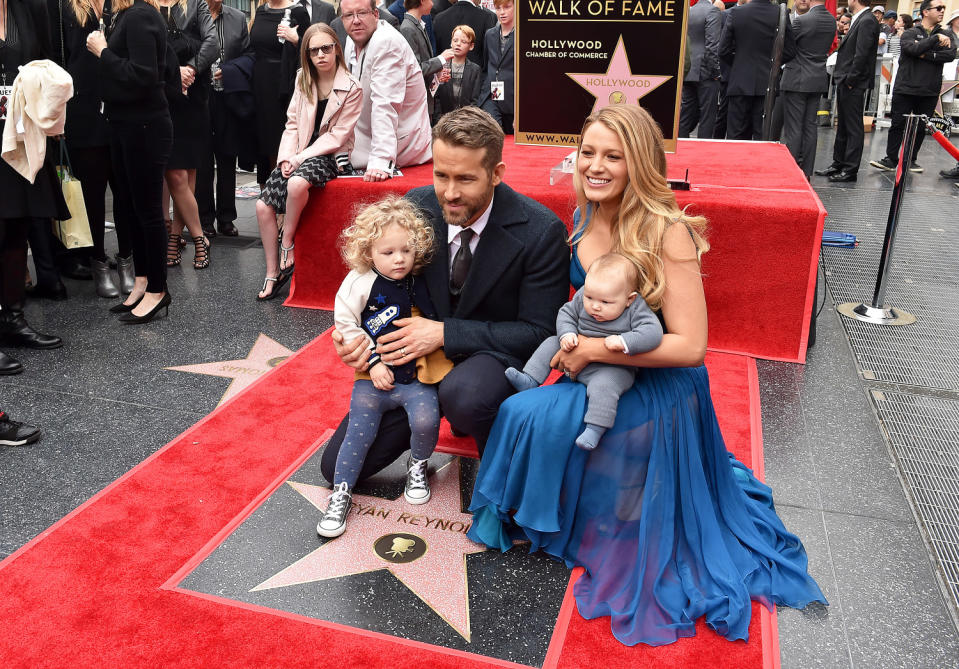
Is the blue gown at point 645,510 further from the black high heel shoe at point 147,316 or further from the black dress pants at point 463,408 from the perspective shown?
the black high heel shoe at point 147,316

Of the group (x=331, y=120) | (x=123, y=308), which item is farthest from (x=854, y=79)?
(x=123, y=308)

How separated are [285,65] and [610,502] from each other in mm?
4635

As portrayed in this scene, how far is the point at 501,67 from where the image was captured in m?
7.16

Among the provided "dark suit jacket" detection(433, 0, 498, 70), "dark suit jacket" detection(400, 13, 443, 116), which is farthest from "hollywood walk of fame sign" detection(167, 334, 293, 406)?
"dark suit jacket" detection(433, 0, 498, 70)

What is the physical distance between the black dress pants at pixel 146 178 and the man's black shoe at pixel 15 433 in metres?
1.53

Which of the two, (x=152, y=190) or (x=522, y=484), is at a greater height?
(x=152, y=190)

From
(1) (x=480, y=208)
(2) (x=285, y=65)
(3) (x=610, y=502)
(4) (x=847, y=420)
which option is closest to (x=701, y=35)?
(2) (x=285, y=65)

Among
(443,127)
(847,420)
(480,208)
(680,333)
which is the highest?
(443,127)

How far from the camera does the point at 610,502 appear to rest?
Result: 2408 millimetres

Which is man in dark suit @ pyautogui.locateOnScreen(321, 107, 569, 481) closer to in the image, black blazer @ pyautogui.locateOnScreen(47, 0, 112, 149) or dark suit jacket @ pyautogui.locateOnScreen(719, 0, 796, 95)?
black blazer @ pyautogui.locateOnScreen(47, 0, 112, 149)

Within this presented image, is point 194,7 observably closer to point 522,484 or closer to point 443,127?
point 443,127

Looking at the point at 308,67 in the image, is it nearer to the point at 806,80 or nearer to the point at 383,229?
the point at 383,229

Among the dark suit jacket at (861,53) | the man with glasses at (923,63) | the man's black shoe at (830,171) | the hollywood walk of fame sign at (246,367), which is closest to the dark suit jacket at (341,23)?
the hollywood walk of fame sign at (246,367)

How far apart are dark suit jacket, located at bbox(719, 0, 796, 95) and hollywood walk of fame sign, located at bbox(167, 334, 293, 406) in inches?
247
